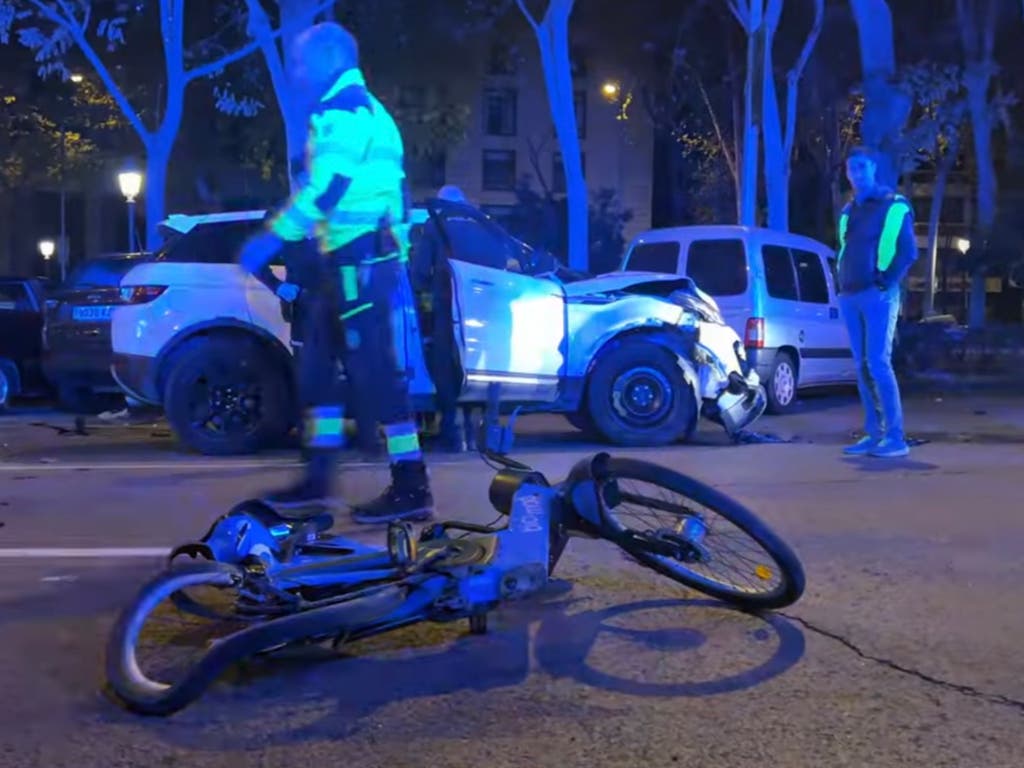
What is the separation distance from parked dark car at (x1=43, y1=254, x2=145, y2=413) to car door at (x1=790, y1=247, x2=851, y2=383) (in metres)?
6.52

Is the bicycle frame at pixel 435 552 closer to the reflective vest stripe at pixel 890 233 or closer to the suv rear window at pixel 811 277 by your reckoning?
the reflective vest stripe at pixel 890 233

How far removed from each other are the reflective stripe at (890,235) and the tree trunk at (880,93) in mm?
9570

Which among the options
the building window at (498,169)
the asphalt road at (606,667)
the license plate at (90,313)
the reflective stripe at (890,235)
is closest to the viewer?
the asphalt road at (606,667)

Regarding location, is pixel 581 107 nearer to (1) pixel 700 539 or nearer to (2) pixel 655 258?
(2) pixel 655 258

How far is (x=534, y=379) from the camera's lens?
8.86 m

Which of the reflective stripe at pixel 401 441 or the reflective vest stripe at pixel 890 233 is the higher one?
the reflective vest stripe at pixel 890 233

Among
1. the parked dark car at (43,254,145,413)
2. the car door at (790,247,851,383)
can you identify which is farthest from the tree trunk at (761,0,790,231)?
the parked dark car at (43,254,145,413)

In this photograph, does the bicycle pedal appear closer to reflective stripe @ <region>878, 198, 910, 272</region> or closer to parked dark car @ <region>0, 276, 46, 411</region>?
reflective stripe @ <region>878, 198, 910, 272</region>

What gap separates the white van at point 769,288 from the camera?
483 inches

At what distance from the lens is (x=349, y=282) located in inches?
219

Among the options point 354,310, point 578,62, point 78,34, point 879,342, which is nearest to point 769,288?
point 879,342

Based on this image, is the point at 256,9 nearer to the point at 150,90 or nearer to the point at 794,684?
the point at 150,90

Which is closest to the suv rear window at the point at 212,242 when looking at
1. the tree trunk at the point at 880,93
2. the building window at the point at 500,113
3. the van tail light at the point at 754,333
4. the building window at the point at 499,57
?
the van tail light at the point at 754,333

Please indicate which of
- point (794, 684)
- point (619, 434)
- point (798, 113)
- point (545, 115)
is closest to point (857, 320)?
point (619, 434)
